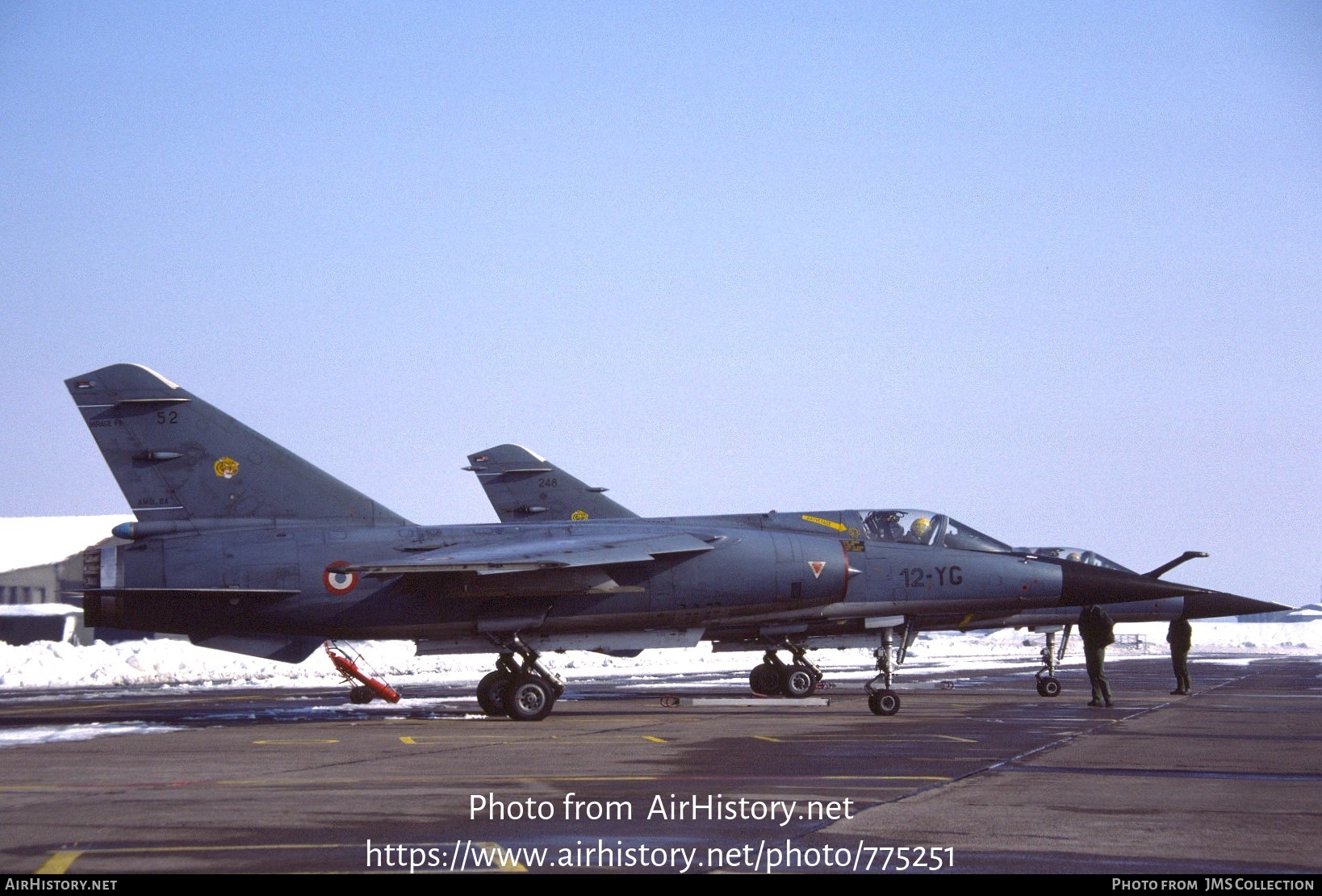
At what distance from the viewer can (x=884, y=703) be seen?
19234 millimetres

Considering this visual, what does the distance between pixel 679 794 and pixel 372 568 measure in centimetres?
841

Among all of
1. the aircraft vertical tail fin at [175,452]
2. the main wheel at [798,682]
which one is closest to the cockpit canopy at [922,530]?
the main wheel at [798,682]

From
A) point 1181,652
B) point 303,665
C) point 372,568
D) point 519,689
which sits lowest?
point 303,665

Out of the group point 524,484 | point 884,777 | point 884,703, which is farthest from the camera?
point 524,484

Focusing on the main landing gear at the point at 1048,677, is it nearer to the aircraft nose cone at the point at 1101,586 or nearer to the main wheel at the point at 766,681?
the aircraft nose cone at the point at 1101,586

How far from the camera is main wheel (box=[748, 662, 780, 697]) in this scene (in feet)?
80.0

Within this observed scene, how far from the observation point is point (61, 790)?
426 inches

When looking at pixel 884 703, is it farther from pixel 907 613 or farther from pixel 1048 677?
pixel 1048 677

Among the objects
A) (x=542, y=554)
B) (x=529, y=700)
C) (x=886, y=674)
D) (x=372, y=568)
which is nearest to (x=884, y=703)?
(x=886, y=674)

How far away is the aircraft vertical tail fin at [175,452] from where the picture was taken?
1897cm

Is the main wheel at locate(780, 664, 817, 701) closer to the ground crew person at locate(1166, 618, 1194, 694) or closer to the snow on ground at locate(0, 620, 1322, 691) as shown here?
the snow on ground at locate(0, 620, 1322, 691)

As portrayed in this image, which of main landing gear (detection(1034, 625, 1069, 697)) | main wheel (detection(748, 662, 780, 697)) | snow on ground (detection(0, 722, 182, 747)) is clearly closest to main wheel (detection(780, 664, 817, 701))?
main wheel (detection(748, 662, 780, 697))

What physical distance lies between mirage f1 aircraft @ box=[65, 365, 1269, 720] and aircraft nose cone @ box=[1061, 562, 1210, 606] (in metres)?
3.23

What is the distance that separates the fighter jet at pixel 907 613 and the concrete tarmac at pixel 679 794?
1995 mm
